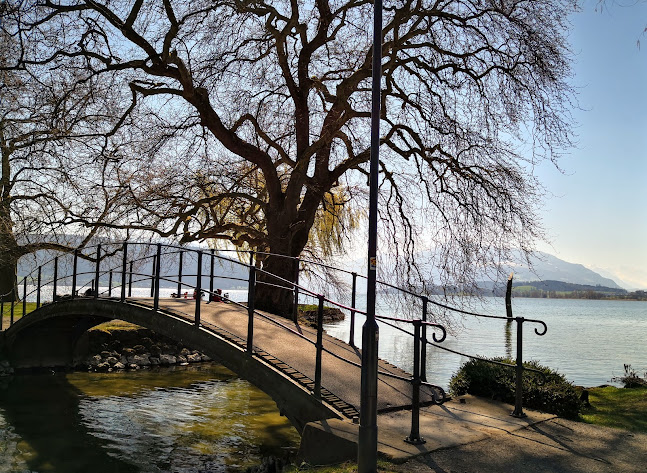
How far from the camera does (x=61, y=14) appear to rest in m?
12.2

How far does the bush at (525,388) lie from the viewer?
23.5ft

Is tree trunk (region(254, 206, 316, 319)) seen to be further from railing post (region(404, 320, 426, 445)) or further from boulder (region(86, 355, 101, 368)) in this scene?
boulder (region(86, 355, 101, 368))

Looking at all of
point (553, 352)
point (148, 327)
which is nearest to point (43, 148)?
point (148, 327)

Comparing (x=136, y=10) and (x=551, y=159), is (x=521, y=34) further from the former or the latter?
(x=136, y=10)

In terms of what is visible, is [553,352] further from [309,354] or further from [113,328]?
[309,354]

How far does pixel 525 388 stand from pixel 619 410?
5.14ft

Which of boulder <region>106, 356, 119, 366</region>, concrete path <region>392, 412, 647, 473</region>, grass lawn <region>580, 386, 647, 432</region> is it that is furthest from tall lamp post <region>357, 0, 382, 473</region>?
boulder <region>106, 356, 119, 366</region>

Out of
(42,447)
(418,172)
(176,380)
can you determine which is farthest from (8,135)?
(418,172)

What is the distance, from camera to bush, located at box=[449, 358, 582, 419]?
717cm

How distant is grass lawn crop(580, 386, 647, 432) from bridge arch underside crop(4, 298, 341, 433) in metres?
3.51

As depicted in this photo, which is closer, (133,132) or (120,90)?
(120,90)

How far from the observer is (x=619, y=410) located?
783cm

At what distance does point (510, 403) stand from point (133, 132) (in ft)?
36.0

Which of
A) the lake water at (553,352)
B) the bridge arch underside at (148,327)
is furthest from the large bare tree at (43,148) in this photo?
the lake water at (553,352)
